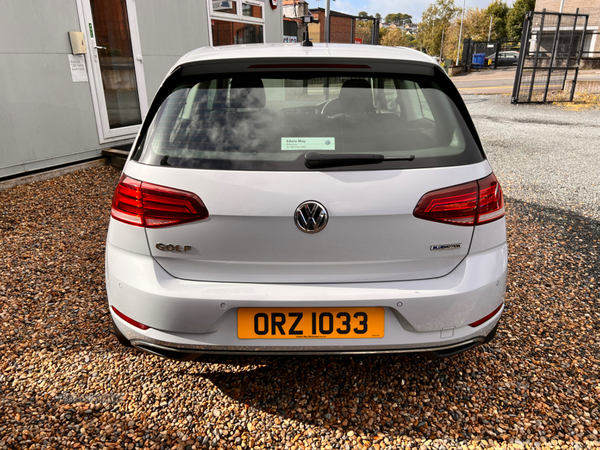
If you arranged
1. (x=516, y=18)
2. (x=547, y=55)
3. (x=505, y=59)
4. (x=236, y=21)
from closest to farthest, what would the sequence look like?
(x=236, y=21), (x=547, y=55), (x=505, y=59), (x=516, y=18)

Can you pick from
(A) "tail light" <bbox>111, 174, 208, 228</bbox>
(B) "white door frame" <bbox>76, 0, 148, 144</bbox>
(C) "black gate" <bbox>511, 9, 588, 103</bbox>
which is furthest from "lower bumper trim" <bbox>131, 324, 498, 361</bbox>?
(C) "black gate" <bbox>511, 9, 588, 103</bbox>

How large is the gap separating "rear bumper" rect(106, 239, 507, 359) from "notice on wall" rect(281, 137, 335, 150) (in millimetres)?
567

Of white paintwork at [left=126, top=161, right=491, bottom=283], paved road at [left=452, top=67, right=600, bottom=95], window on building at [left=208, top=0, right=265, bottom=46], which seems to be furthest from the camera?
paved road at [left=452, top=67, right=600, bottom=95]

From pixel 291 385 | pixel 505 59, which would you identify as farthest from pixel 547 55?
pixel 505 59

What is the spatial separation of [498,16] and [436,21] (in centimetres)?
1854

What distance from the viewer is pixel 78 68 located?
6.69 meters

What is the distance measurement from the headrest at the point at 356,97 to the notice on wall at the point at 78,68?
5896 millimetres

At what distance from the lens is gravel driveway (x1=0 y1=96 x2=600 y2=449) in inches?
82.3

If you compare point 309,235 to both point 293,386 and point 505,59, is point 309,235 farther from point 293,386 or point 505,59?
point 505,59

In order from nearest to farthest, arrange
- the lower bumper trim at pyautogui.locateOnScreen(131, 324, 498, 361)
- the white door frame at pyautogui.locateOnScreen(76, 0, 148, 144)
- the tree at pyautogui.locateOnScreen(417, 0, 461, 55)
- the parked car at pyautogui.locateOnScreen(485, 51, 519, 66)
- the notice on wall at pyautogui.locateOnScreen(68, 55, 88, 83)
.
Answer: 1. the lower bumper trim at pyautogui.locateOnScreen(131, 324, 498, 361)
2. the notice on wall at pyautogui.locateOnScreen(68, 55, 88, 83)
3. the white door frame at pyautogui.locateOnScreen(76, 0, 148, 144)
4. the parked car at pyautogui.locateOnScreen(485, 51, 519, 66)
5. the tree at pyautogui.locateOnScreen(417, 0, 461, 55)

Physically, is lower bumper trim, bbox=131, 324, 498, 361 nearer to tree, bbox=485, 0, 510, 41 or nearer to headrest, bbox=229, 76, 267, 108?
headrest, bbox=229, 76, 267, 108

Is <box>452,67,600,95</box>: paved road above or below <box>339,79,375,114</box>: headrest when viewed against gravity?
below

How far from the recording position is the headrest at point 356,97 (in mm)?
2035

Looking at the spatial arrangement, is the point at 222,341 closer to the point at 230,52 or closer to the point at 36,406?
the point at 36,406
